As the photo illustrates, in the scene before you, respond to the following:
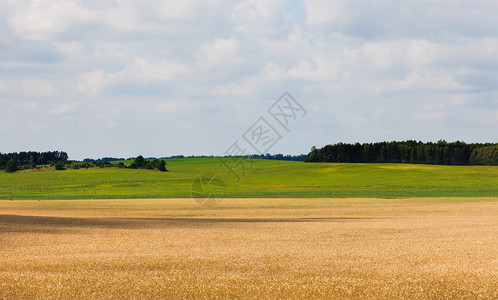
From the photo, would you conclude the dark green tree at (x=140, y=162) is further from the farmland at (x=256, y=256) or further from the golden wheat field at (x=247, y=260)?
the golden wheat field at (x=247, y=260)

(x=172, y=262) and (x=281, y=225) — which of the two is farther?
(x=281, y=225)

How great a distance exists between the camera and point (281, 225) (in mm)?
28281

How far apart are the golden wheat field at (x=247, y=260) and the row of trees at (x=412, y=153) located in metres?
112

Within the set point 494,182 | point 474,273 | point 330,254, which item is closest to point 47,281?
point 330,254

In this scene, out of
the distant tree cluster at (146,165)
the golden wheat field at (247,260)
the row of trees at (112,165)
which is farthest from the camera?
the distant tree cluster at (146,165)

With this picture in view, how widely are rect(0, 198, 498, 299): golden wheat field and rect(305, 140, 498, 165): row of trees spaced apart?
11167 centimetres

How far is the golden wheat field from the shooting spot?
42.2 feet

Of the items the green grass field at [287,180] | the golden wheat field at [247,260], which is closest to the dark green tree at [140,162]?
the green grass field at [287,180]

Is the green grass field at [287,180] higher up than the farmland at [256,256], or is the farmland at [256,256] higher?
the green grass field at [287,180]

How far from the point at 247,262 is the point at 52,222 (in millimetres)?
16706

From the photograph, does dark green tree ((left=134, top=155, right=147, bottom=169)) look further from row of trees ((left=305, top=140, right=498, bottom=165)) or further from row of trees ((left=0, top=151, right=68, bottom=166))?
row of trees ((left=0, top=151, right=68, bottom=166))

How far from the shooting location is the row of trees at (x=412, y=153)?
432 feet

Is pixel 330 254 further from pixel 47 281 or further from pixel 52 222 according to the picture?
pixel 52 222

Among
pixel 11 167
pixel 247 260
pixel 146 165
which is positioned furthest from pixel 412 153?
pixel 247 260
